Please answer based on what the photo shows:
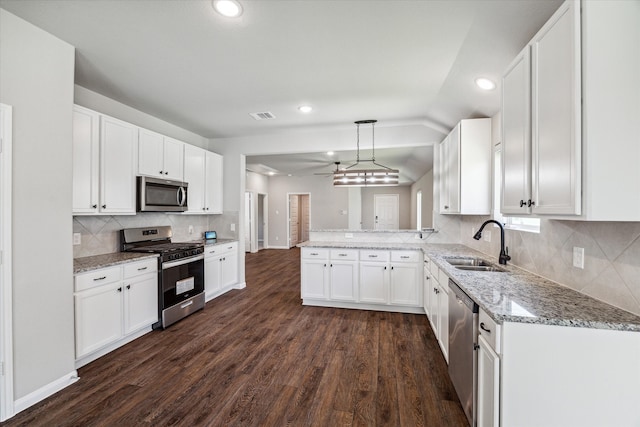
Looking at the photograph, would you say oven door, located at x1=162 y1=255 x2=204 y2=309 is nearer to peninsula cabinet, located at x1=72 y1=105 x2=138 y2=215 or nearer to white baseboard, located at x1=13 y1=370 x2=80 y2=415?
peninsula cabinet, located at x1=72 y1=105 x2=138 y2=215

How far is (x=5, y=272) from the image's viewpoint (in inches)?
70.1

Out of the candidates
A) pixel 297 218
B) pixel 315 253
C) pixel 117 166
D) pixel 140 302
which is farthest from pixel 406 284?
pixel 297 218

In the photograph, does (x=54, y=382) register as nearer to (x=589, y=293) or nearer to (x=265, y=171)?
(x=589, y=293)

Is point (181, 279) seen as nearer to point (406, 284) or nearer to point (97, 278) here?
point (97, 278)

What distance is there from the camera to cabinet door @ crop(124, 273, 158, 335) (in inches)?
109

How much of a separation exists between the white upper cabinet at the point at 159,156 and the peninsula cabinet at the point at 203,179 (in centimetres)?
14

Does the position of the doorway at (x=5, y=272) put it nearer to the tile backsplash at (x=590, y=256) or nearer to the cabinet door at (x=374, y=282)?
the cabinet door at (x=374, y=282)

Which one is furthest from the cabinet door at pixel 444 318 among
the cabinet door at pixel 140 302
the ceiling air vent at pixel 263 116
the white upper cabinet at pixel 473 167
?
the cabinet door at pixel 140 302

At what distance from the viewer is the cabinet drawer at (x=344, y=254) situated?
374 centimetres

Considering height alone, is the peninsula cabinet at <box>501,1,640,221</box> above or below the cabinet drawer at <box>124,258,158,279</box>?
above

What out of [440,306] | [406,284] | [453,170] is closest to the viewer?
[440,306]

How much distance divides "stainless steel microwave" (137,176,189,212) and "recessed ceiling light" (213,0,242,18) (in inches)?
84.4

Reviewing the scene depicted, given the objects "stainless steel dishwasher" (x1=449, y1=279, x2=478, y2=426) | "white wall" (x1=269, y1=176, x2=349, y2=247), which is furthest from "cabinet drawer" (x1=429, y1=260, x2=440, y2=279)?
"white wall" (x1=269, y1=176, x2=349, y2=247)

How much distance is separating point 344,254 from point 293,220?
6.82 meters
